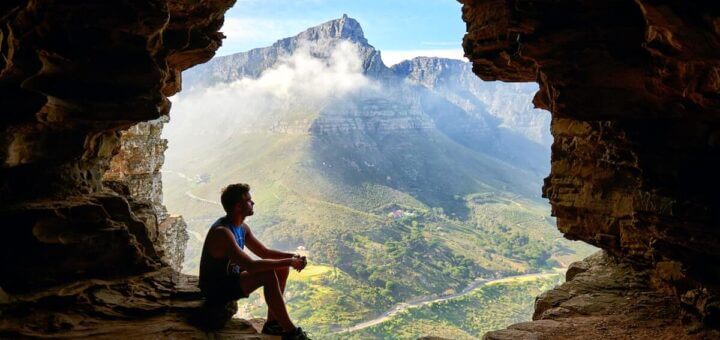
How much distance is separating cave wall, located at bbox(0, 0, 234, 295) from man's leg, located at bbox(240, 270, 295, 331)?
390cm

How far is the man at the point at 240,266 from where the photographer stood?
28.5ft

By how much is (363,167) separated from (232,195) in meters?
94.2

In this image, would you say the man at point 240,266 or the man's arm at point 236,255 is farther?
the man at point 240,266

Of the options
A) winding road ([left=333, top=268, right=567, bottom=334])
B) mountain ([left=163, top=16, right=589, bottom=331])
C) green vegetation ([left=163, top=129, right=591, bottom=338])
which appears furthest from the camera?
mountain ([left=163, top=16, right=589, bottom=331])

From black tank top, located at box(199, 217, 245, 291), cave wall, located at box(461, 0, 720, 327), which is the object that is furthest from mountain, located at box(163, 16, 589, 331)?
cave wall, located at box(461, 0, 720, 327)

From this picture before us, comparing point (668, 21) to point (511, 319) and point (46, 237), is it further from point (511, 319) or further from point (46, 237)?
point (511, 319)

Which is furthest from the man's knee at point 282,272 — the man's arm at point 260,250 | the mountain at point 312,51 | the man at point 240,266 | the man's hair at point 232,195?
the mountain at point 312,51

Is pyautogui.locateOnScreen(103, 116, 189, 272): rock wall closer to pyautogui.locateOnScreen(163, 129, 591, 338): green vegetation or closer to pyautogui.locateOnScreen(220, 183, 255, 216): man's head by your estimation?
pyautogui.locateOnScreen(220, 183, 255, 216): man's head

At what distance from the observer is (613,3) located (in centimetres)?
915

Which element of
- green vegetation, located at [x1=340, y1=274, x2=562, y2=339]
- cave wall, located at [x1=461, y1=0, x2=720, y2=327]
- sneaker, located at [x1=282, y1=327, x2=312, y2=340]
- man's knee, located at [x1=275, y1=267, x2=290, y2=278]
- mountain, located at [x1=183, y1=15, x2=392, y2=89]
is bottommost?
green vegetation, located at [x1=340, y1=274, x2=562, y2=339]

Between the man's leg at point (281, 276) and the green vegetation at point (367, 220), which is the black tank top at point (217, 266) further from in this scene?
the green vegetation at point (367, 220)

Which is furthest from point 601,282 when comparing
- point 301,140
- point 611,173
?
point 301,140

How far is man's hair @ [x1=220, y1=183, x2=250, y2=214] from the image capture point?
9.20 metres

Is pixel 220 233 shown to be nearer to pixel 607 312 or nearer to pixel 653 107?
pixel 653 107
